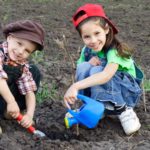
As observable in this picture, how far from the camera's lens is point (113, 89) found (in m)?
3.47

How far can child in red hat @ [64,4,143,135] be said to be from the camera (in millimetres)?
3355

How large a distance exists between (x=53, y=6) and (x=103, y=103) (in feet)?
13.1

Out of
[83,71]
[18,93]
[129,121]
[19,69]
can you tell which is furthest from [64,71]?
[129,121]

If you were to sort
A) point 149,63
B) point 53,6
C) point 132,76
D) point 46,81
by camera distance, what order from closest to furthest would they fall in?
point 132,76 → point 46,81 → point 149,63 → point 53,6

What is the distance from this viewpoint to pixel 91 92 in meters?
3.52

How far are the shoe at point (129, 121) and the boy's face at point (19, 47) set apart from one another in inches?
32.4

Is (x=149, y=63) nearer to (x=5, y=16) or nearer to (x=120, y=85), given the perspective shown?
(x=120, y=85)

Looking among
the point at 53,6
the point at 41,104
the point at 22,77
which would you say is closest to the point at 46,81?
the point at 41,104

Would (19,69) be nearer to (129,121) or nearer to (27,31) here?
(27,31)

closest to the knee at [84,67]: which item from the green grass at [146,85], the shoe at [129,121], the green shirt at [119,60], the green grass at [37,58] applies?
the green shirt at [119,60]

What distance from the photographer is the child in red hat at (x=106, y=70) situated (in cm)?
336

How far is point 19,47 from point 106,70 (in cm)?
62

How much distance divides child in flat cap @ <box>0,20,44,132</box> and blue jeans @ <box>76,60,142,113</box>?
37 cm

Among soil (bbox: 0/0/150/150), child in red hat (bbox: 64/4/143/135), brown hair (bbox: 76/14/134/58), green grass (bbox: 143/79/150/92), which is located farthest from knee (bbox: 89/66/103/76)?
green grass (bbox: 143/79/150/92)
